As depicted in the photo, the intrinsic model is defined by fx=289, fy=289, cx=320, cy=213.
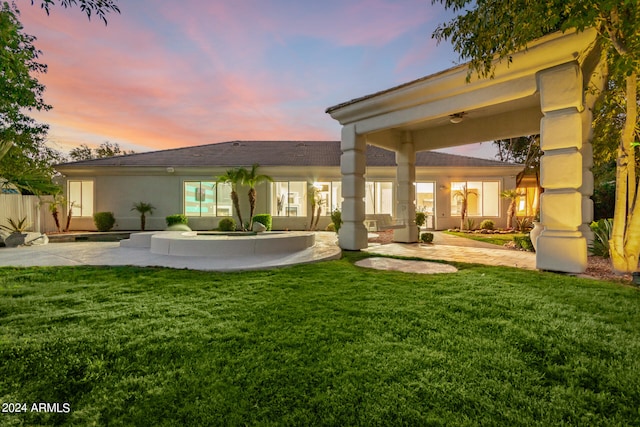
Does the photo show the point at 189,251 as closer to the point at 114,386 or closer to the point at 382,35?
the point at 114,386

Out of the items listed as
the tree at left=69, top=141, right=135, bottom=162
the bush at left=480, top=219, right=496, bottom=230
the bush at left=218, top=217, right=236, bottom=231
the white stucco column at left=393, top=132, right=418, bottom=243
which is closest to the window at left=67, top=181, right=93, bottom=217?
the bush at left=218, top=217, right=236, bottom=231

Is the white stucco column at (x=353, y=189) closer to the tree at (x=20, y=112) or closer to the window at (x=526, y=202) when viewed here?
the tree at (x=20, y=112)

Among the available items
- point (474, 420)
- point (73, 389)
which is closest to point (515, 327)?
point (474, 420)

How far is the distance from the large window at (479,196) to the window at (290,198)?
9534 mm

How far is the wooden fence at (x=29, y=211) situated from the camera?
12758 millimetres

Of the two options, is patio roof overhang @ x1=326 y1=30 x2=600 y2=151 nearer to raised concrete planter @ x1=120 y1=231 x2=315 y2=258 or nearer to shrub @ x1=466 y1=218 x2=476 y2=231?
raised concrete planter @ x1=120 y1=231 x2=315 y2=258

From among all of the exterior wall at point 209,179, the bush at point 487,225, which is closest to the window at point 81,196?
the exterior wall at point 209,179

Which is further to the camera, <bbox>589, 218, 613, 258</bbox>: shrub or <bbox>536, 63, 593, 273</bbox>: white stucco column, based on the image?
<bbox>589, 218, 613, 258</bbox>: shrub

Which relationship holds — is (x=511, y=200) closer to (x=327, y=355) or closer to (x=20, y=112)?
(x=327, y=355)

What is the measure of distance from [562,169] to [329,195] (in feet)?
45.9

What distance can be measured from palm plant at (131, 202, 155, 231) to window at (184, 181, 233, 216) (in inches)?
78.0

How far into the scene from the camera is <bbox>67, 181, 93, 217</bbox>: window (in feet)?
58.0

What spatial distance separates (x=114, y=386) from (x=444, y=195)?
18.6m

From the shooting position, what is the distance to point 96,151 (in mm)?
38656
